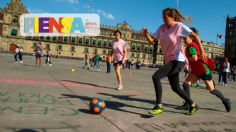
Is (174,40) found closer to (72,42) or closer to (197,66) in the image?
(197,66)

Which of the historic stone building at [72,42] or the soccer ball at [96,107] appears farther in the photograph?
the historic stone building at [72,42]

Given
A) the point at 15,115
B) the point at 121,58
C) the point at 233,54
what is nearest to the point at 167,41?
the point at 15,115

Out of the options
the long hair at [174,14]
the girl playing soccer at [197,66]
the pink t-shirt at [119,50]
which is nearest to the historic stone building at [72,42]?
the pink t-shirt at [119,50]

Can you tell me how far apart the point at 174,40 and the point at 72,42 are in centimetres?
9022

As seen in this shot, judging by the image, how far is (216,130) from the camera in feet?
13.3

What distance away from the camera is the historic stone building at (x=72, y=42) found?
8288 cm

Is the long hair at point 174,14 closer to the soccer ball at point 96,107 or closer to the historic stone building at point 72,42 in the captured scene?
the soccer ball at point 96,107

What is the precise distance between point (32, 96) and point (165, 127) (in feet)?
9.64

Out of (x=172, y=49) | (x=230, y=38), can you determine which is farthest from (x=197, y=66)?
(x=230, y=38)

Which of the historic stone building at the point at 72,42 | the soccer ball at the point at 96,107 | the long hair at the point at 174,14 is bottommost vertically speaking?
the soccer ball at the point at 96,107

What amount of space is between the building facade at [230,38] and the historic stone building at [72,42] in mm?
24539

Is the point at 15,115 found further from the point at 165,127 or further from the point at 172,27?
the point at 172,27

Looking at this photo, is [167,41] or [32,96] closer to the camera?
[167,41]

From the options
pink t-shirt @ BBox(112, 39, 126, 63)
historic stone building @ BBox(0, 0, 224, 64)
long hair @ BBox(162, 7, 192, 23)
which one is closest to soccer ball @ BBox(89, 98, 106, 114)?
long hair @ BBox(162, 7, 192, 23)
